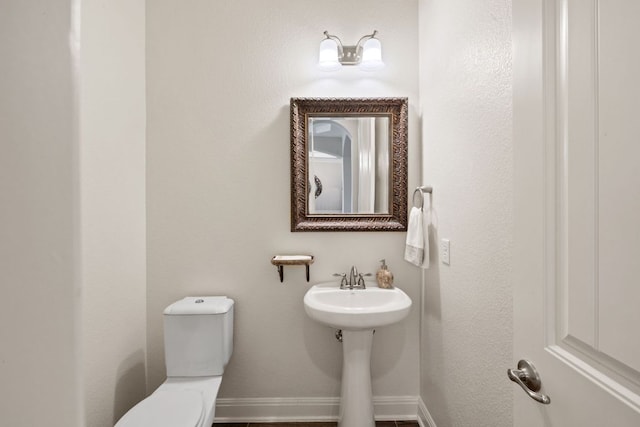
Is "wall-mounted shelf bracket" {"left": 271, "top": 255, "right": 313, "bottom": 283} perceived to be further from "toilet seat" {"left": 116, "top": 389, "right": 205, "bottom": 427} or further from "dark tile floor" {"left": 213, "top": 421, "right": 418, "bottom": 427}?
"dark tile floor" {"left": 213, "top": 421, "right": 418, "bottom": 427}

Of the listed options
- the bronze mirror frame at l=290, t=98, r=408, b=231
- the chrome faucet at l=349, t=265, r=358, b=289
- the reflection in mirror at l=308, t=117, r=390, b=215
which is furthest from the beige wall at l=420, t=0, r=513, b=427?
the chrome faucet at l=349, t=265, r=358, b=289

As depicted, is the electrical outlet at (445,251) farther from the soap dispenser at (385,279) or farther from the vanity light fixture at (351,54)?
the vanity light fixture at (351,54)

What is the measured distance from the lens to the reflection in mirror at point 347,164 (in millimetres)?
1838

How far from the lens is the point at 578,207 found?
0.52 metres

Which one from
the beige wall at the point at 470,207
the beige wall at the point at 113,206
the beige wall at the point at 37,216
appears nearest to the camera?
the beige wall at the point at 37,216

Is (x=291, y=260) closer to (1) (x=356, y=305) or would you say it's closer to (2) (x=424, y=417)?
(1) (x=356, y=305)

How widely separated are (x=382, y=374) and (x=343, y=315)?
72cm

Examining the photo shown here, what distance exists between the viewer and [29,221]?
0.82 ft

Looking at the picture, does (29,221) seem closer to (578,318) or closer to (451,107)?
(578,318)

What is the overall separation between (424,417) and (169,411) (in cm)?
131

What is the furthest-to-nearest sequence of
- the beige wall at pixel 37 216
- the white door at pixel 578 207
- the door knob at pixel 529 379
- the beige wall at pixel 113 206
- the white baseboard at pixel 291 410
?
the white baseboard at pixel 291 410, the beige wall at pixel 113 206, the door knob at pixel 529 379, the white door at pixel 578 207, the beige wall at pixel 37 216

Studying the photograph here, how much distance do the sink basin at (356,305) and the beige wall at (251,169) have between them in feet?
0.55

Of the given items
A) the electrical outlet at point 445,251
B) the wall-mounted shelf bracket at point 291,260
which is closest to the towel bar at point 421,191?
the electrical outlet at point 445,251

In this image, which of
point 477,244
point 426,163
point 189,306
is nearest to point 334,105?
point 426,163
